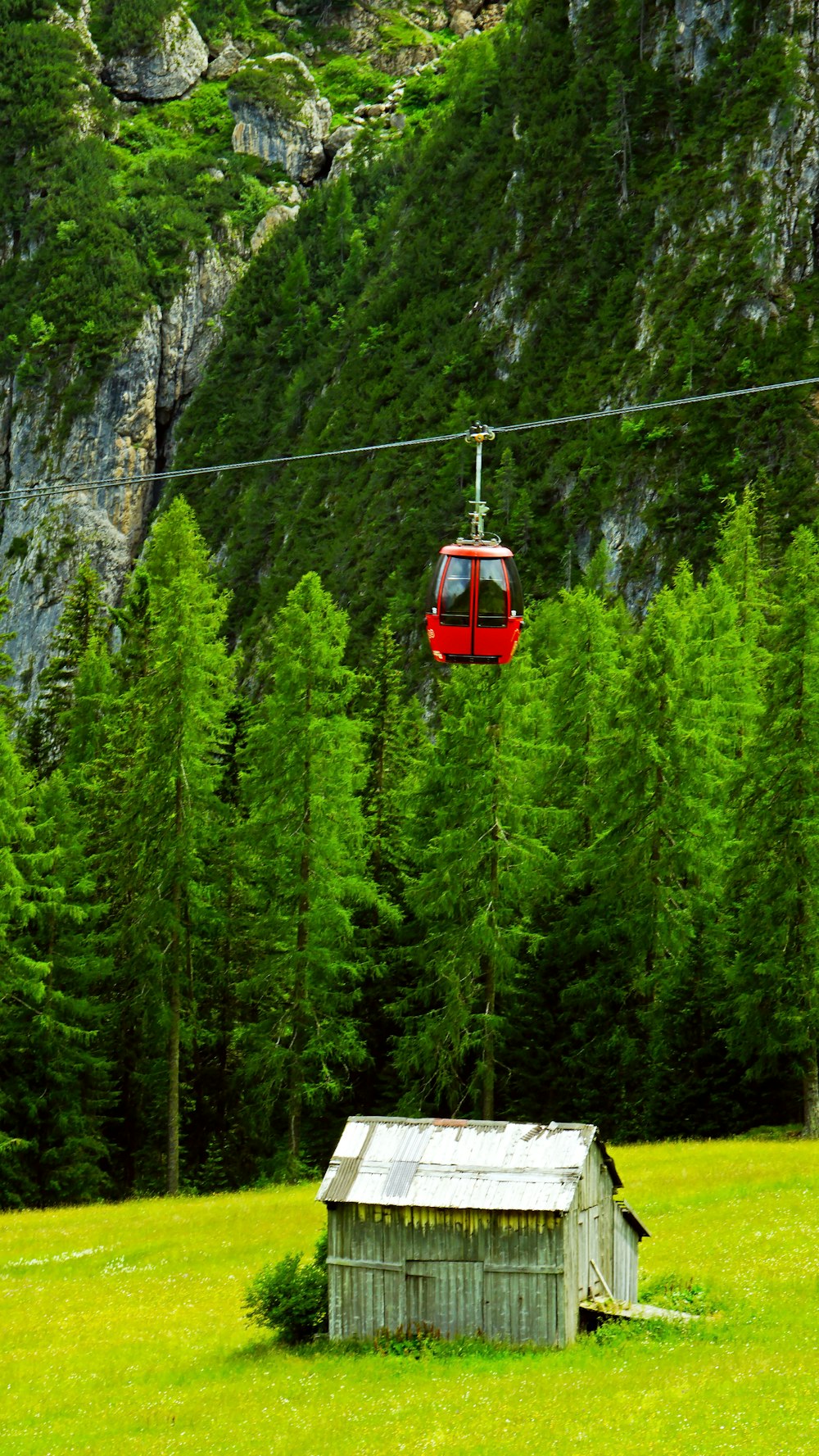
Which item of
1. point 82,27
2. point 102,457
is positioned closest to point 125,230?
point 102,457

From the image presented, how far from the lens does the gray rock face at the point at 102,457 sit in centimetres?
14050

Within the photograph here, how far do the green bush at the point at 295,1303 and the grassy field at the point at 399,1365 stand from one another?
35cm

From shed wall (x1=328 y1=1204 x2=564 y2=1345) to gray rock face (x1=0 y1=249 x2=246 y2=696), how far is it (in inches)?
4582

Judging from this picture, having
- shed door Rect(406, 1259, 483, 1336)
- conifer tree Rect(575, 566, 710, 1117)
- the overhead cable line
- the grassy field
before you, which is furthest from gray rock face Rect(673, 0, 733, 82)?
shed door Rect(406, 1259, 483, 1336)

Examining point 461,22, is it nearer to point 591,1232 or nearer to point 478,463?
point 478,463

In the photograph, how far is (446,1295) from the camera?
23.5 meters

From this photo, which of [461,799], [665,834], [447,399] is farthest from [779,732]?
[447,399]

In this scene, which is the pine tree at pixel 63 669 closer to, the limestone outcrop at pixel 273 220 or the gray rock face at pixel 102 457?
the gray rock face at pixel 102 457

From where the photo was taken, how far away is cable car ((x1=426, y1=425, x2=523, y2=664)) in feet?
74.6

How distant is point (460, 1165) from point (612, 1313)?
308cm

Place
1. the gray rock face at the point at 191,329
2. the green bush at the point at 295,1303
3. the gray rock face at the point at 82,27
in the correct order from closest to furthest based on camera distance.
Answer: the green bush at the point at 295,1303, the gray rock face at the point at 191,329, the gray rock face at the point at 82,27

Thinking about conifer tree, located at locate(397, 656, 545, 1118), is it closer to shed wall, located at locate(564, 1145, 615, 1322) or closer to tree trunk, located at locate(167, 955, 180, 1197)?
tree trunk, located at locate(167, 955, 180, 1197)

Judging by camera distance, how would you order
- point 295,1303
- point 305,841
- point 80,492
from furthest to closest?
point 80,492 → point 305,841 → point 295,1303

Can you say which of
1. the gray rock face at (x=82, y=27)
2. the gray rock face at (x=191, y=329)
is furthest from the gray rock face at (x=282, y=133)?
the gray rock face at (x=191, y=329)
